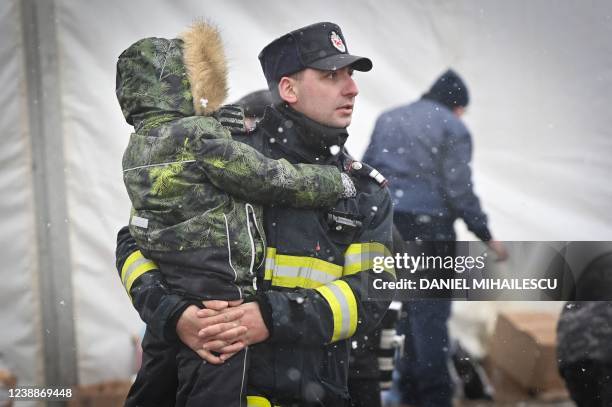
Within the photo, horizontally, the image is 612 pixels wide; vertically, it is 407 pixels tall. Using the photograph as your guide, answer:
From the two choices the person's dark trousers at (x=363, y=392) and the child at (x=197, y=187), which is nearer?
the child at (x=197, y=187)

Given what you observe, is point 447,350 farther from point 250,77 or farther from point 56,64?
point 56,64

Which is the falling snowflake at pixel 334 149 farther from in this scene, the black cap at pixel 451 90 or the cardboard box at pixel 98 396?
the cardboard box at pixel 98 396

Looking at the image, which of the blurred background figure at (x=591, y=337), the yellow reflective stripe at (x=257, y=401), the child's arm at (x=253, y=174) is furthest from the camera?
the blurred background figure at (x=591, y=337)

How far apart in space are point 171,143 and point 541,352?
2.03 metres

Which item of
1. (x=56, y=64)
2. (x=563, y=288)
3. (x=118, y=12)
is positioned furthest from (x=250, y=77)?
(x=563, y=288)

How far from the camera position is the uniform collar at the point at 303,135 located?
214cm

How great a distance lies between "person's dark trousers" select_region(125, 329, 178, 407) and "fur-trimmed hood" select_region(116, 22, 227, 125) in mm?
706

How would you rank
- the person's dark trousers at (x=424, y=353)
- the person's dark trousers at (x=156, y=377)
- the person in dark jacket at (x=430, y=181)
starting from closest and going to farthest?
the person's dark trousers at (x=156, y=377) < the person in dark jacket at (x=430, y=181) < the person's dark trousers at (x=424, y=353)

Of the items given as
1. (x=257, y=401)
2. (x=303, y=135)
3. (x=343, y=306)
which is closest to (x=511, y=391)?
(x=343, y=306)

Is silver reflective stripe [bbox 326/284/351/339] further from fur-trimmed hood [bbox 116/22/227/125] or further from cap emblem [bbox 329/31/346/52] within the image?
cap emblem [bbox 329/31/346/52]

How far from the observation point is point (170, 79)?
2.05 metres

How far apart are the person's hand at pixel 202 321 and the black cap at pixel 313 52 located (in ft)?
2.56

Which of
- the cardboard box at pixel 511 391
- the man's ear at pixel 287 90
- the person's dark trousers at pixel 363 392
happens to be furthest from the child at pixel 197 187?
the cardboard box at pixel 511 391

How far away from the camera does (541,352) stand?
3088 millimetres
